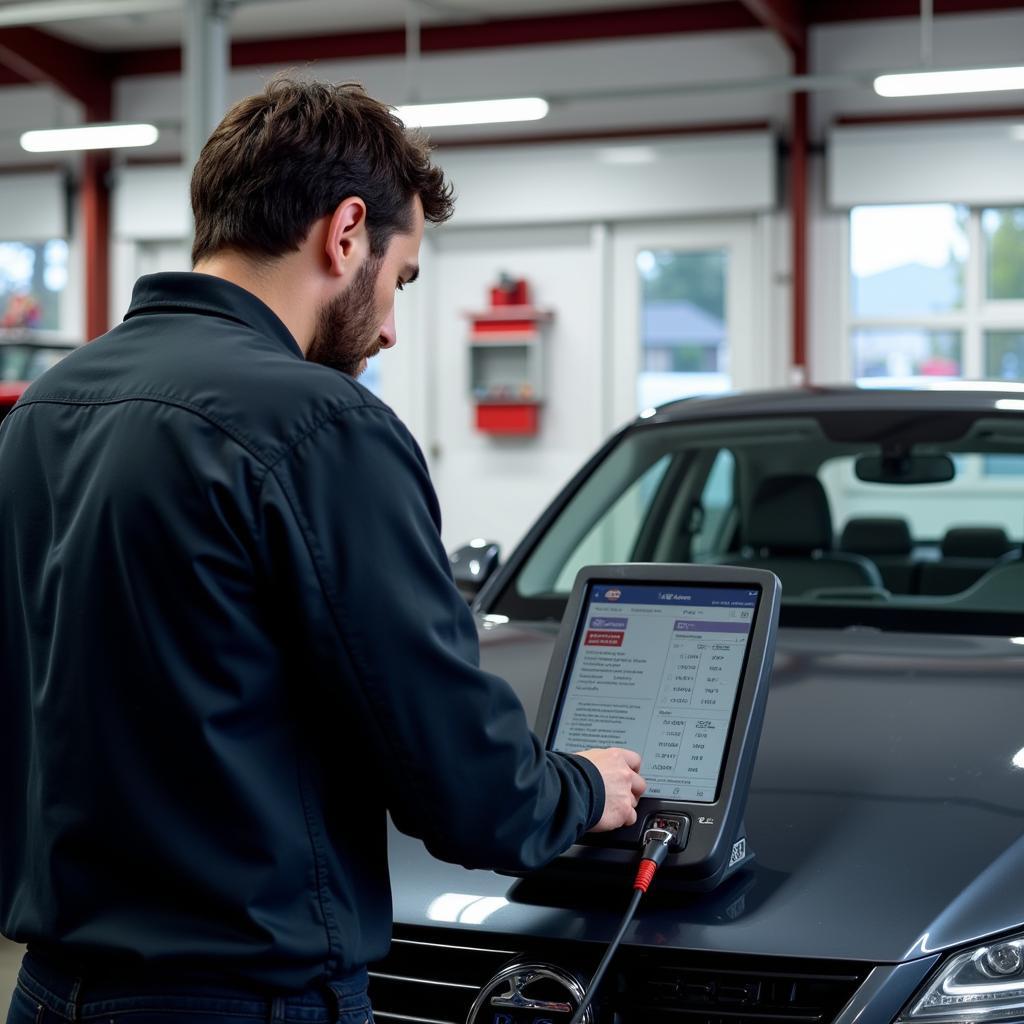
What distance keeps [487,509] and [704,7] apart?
3.60m

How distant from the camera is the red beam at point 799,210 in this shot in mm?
9469

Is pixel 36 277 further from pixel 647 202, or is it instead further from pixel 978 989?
pixel 978 989

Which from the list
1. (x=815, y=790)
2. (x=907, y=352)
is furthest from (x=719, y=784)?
(x=907, y=352)

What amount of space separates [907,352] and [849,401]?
23.4 feet

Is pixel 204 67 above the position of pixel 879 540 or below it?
above

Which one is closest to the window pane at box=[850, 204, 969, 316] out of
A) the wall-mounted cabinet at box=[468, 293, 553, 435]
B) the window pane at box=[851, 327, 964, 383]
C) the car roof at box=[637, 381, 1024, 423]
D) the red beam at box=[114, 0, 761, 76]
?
the window pane at box=[851, 327, 964, 383]

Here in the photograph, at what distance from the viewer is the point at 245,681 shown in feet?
3.80

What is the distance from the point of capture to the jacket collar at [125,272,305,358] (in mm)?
1261

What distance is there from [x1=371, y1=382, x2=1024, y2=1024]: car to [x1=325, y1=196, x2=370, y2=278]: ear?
0.71 metres

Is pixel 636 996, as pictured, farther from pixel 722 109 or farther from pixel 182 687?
pixel 722 109

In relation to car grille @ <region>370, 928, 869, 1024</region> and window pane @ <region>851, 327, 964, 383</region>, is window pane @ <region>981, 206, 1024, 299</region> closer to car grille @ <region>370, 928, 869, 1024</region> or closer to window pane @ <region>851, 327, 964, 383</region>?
window pane @ <region>851, 327, 964, 383</region>

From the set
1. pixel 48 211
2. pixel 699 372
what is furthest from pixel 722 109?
pixel 48 211

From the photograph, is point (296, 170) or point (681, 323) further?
point (681, 323)

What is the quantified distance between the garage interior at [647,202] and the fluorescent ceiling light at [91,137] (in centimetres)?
31
